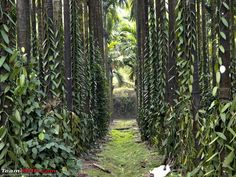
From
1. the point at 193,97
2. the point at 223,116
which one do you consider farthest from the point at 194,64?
the point at 223,116

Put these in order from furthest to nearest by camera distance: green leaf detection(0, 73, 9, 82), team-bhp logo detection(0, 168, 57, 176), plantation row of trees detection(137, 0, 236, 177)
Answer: plantation row of trees detection(137, 0, 236, 177) → team-bhp logo detection(0, 168, 57, 176) → green leaf detection(0, 73, 9, 82)

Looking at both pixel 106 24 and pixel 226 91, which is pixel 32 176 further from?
pixel 106 24

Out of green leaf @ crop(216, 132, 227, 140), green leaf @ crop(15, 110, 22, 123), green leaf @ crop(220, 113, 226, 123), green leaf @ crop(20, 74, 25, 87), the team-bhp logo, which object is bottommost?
the team-bhp logo

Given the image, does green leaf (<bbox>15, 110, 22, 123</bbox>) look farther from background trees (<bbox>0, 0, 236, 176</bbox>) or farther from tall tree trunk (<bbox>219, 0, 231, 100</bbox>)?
tall tree trunk (<bbox>219, 0, 231, 100</bbox>)

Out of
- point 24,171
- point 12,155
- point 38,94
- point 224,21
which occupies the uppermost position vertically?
point 224,21

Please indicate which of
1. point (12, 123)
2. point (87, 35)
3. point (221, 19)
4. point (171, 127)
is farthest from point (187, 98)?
point (87, 35)

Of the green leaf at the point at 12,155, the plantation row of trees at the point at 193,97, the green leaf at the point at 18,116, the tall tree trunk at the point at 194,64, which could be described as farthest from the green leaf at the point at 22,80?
the tall tree trunk at the point at 194,64

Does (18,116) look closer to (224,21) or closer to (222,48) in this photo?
(222,48)

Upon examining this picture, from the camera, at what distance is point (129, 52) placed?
31.3 m

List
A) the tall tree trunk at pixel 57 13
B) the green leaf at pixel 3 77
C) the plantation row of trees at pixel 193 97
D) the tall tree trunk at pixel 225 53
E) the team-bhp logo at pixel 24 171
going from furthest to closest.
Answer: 1. the tall tree trunk at pixel 57 13
2. the tall tree trunk at pixel 225 53
3. the plantation row of trees at pixel 193 97
4. the team-bhp logo at pixel 24 171
5. the green leaf at pixel 3 77

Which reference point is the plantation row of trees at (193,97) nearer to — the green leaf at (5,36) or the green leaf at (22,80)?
the green leaf at (22,80)

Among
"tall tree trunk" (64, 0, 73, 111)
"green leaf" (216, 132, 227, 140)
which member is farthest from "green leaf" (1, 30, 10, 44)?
"tall tree trunk" (64, 0, 73, 111)

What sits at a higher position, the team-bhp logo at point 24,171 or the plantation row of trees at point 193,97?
the plantation row of trees at point 193,97

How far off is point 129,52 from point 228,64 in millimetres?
27340
